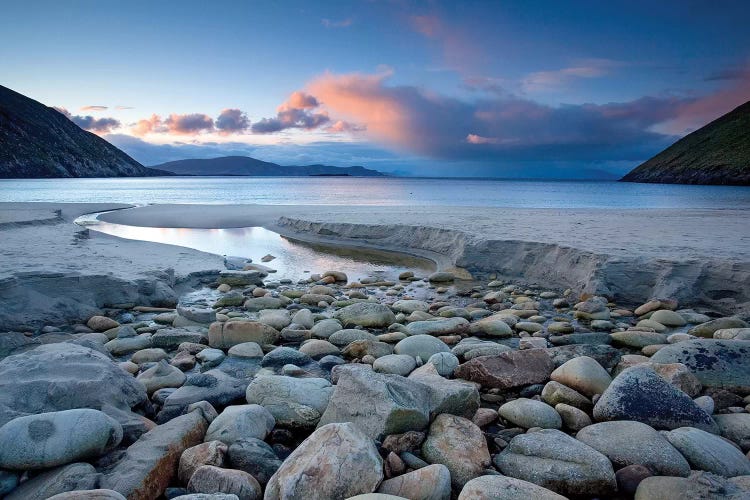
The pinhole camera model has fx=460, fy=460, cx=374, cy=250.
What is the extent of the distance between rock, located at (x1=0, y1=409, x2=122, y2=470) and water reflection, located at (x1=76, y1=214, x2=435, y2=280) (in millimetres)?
6653

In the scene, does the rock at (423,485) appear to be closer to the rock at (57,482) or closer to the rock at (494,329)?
the rock at (57,482)

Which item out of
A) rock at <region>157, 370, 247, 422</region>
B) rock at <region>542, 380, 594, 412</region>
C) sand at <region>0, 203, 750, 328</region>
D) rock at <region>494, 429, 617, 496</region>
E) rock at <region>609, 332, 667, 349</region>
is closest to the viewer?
rock at <region>494, 429, 617, 496</region>

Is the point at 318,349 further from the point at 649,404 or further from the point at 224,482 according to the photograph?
the point at 649,404

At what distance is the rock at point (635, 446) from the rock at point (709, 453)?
0.08 metres

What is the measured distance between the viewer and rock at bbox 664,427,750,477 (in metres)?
2.60

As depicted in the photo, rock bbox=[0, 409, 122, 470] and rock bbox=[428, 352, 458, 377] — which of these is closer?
rock bbox=[0, 409, 122, 470]

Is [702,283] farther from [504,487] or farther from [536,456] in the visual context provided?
[504,487]

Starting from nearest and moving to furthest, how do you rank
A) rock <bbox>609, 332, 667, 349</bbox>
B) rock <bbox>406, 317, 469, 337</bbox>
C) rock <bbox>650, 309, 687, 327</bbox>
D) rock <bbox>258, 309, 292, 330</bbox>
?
rock <bbox>609, 332, 667, 349</bbox> < rock <bbox>406, 317, 469, 337</bbox> < rock <bbox>258, 309, 292, 330</bbox> < rock <bbox>650, 309, 687, 327</bbox>

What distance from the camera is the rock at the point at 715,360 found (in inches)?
151

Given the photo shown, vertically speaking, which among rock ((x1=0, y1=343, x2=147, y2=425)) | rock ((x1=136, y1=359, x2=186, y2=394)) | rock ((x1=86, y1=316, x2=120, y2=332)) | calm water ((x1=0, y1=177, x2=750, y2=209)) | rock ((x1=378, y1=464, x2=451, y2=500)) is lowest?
rock ((x1=86, y1=316, x2=120, y2=332))

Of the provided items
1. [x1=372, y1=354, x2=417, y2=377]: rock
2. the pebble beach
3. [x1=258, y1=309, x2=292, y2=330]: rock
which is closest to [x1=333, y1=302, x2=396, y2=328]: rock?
the pebble beach

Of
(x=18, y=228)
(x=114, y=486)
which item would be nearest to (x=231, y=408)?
(x=114, y=486)

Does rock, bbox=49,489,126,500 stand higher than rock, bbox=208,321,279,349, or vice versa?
rock, bbox=49,489,126,500

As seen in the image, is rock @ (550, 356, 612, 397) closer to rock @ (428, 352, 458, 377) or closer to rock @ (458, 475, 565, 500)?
rock @ (428, 352, 458, 377)
